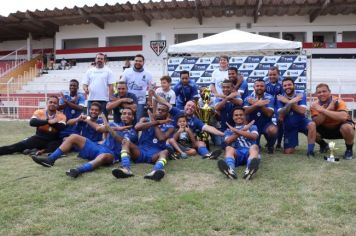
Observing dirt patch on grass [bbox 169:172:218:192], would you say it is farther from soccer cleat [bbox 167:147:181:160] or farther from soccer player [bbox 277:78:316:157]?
soccer player [bbox 277:78:316:157]

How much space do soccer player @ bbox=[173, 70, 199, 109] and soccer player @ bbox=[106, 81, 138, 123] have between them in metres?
0.94

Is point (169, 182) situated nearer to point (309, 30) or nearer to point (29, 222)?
point (29, 222)

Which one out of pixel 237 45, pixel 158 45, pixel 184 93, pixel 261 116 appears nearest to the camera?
pixel 261 116

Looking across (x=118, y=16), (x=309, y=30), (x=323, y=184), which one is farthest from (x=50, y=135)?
(x=309, y=30)

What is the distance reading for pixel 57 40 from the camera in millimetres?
23578

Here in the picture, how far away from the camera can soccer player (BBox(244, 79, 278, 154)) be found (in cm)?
591

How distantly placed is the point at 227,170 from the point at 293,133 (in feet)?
7.09

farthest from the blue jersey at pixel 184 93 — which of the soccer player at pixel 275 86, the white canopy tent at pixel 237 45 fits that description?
the white canopy tent at pixel 237 45

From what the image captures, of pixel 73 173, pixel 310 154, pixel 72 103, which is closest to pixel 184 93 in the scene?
pixel 72 103

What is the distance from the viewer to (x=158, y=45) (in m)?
21.4

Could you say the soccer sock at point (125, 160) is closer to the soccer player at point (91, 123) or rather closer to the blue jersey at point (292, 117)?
the soccer player at point (91, 123)

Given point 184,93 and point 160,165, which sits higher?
point 184,93

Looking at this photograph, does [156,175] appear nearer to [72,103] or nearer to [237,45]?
[72,103]

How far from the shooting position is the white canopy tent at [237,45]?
10.2 m
